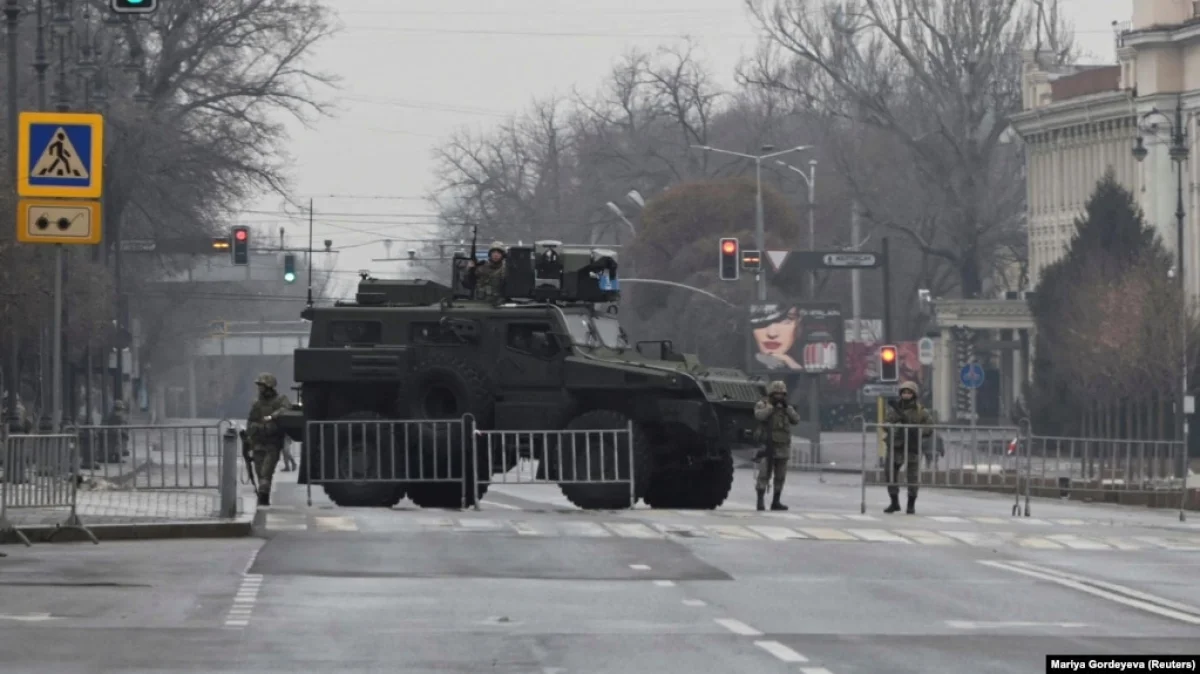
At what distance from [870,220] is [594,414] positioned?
63.8m

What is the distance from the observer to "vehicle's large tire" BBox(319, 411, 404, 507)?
28.1 meters

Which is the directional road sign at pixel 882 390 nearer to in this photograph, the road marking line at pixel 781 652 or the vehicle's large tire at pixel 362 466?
the vehicle's large tire at pixel 362 466

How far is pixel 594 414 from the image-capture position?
92.3ft

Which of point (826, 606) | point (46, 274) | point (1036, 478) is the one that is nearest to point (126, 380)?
point (46, 274)

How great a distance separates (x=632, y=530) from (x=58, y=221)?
5.53 meters

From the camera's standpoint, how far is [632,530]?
2270cm

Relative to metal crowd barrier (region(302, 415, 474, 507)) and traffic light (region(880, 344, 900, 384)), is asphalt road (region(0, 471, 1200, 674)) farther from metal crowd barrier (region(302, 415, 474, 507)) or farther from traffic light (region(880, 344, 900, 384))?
traffic light (region(880, 344, 900, 384))

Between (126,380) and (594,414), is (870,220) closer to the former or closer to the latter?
(126,380)

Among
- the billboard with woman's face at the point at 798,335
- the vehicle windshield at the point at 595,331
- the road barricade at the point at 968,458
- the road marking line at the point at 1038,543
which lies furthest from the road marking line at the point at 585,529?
the billboard with woman's face at the point at 798,335

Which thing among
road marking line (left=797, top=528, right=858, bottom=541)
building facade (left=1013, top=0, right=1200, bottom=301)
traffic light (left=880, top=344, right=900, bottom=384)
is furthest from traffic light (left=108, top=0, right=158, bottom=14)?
building facade (left=1013, top=0, right=1200, bottom=301)

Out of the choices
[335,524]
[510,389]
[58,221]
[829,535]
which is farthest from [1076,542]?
[58,221]

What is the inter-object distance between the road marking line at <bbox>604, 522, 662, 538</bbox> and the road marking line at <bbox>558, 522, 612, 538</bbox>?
11 centimetres

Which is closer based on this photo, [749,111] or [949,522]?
[949,522]

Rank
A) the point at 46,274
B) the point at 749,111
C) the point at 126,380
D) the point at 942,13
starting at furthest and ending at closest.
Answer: the point at 749,111
the point at 942,13
the point at 126,380
the point at 46,274
